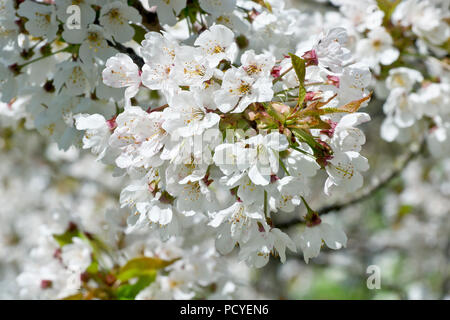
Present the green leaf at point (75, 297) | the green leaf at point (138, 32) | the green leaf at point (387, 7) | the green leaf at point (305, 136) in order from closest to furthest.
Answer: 1. the green leaf at point (305, 136)
2. the green leaf at point (138, 32)
3. the green leaf at point (75, 297)
4. the green leaf at point (387, 7)

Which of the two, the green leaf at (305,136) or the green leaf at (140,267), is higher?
the green leaf at (305,136)

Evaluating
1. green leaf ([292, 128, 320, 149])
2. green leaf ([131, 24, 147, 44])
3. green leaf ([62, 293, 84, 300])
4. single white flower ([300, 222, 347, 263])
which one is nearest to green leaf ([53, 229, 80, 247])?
green leaf ([62, 293, 84, 300])

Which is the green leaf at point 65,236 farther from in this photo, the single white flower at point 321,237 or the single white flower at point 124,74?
the single white flower at point 321,237

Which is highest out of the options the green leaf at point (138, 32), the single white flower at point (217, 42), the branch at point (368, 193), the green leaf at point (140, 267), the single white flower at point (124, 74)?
the single white flower at point (217, 42)

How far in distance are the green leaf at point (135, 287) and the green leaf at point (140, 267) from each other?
18 millimetres

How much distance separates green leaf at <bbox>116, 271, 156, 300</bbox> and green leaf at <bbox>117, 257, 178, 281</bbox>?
0.02m

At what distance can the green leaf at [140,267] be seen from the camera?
73.2 inches

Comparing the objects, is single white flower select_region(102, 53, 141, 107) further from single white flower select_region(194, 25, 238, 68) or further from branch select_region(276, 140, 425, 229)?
branch select_region(276, 140, 425, 229)

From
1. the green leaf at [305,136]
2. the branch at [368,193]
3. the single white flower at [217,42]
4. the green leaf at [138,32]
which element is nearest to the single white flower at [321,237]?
the green leaf at [305,136]

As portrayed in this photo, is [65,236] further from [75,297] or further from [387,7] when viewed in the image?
[387,7]

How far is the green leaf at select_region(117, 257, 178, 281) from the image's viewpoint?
1860mm

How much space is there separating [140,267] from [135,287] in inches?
3.4
